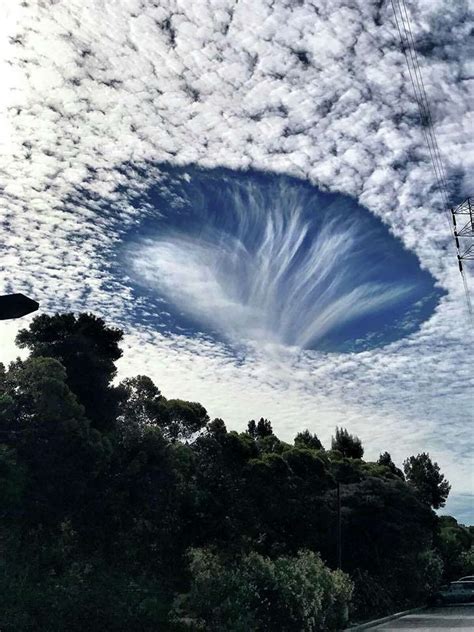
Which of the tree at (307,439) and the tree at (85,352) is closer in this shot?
the tree at (85,352)

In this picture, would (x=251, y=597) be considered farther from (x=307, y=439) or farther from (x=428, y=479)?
(x=428, y=479)

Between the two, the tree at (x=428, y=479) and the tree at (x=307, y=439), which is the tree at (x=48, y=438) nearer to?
the tree at (x=307, y=439)

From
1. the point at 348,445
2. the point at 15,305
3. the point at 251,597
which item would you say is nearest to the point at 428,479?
the point at 348,445

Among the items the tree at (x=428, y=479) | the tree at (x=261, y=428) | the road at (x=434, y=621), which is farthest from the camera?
the tree at (x=428, y=479)

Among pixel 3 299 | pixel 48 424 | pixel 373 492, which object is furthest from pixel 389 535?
pixel 3 299

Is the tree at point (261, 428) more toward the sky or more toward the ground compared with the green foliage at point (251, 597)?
more toward the sky

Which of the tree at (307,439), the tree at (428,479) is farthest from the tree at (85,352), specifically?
the tree at (428,479)
